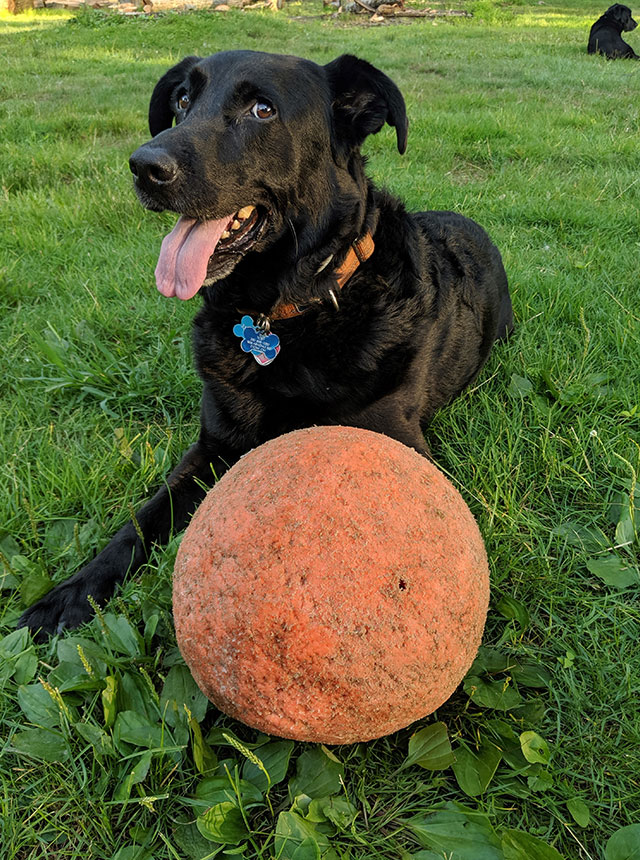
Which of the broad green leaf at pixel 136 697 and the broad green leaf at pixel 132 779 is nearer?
the broad green leaf at pixel 132 779

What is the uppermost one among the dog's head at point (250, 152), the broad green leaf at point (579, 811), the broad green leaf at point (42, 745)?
the dog's head at point (250, 152)

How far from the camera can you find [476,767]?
154cm

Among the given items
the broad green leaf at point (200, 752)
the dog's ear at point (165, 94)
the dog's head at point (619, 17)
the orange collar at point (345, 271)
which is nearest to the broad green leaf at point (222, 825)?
the broad green leaf at point (200, 752)

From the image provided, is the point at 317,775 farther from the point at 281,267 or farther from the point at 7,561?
the point at 281,267

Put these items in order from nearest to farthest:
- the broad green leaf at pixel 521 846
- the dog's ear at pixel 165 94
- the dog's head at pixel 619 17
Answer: the broad green leaf at pixel 521 846, the dog's ear at pixel 165 94, the dog's head at pixel 619 17

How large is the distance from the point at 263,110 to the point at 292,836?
2243 millimetres

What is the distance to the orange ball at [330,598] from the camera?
1312 mm

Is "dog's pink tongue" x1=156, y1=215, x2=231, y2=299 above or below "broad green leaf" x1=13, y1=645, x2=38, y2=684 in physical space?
above

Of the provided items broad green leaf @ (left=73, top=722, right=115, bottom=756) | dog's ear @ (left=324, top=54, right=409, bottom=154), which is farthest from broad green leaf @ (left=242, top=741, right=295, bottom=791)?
dog's ear @ (left=324, top=54, right=409, bottom=154)

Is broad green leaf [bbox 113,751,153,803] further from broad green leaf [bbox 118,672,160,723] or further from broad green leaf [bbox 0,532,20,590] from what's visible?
broad green leaf [bbox 0,532,20,590]

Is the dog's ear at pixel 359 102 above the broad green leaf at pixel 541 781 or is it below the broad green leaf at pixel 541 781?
above

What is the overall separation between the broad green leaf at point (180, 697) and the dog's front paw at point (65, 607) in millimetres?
458

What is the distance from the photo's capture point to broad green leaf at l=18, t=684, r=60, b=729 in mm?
1626

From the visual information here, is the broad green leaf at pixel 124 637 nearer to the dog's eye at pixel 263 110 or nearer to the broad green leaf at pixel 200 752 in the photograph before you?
the broad green leaf at pixel 200 752
